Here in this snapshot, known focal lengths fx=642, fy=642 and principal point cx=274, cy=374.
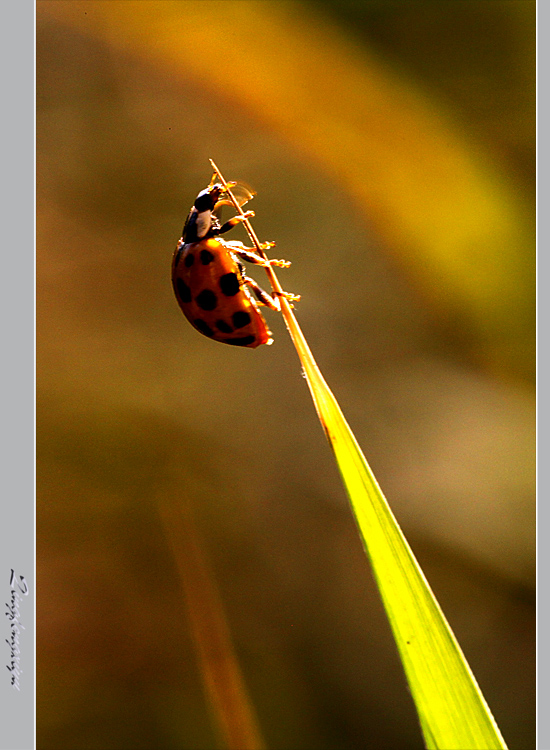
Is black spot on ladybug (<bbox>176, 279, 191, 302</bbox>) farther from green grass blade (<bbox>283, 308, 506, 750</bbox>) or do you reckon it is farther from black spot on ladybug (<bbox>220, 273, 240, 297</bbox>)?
green grass blade (<bbox>283, 308, 506, 750</bbox>)

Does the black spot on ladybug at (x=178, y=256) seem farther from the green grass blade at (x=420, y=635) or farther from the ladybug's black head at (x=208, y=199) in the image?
the green grass blade at (x=420, y=635)

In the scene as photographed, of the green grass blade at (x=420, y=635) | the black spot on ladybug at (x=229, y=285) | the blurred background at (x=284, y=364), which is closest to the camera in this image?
the green grass blade at (x=420, y=635)

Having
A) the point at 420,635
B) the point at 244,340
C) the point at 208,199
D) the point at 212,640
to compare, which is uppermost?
the point at 208,199

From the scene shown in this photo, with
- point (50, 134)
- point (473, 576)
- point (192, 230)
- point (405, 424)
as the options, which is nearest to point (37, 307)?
point (50, 134)

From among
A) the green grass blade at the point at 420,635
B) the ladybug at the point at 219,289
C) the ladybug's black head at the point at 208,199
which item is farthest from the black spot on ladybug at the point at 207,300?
the green grass blade at the point at 420,635

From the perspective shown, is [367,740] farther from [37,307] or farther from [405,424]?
[37,307]

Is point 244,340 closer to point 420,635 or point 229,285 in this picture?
point 229,285

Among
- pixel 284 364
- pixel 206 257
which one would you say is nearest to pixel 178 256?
pixel 206 257
